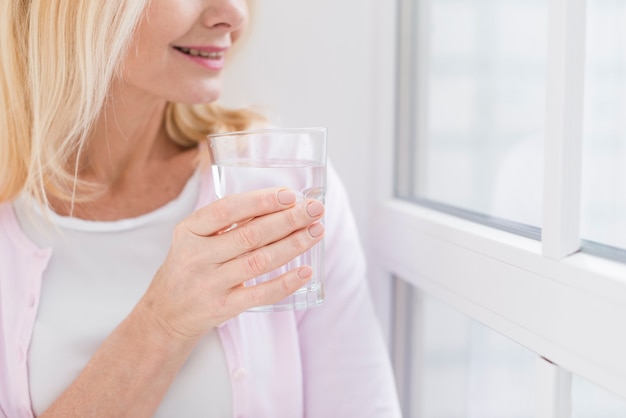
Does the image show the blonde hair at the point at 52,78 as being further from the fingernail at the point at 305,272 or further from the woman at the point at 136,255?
the fingernail at the point at 305,272

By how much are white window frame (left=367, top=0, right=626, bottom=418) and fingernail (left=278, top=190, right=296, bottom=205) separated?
0.88 feet

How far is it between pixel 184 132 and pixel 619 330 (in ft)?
2.52

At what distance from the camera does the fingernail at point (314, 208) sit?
715 millimetres

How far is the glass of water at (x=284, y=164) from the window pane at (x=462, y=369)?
304 millimetres

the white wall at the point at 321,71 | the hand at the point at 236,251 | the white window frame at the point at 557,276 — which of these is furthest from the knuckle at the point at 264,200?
the white wall at the point at 321,71

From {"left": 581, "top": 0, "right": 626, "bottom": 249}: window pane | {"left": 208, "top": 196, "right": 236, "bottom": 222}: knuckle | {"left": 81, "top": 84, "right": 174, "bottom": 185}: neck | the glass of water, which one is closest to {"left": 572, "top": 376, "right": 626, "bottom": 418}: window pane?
{"left": 581, "top": 0, "right": 626, "bottom": 249}: window pane

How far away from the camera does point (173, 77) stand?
0.97 meters

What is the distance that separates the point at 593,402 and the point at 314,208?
14.1 inches

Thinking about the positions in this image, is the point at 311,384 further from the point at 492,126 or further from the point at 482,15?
the point at 482,15

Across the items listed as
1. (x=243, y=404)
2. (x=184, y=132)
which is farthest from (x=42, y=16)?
(x=243, y=404)

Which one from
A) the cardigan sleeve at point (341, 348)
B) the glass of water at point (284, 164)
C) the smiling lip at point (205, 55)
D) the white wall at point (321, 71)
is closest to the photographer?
the glass of water at point (284, 164)

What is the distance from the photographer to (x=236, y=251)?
75 centimetres

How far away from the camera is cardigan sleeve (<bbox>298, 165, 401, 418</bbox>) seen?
108cm

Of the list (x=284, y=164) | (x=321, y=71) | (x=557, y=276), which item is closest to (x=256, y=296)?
(x=284, y=164)
